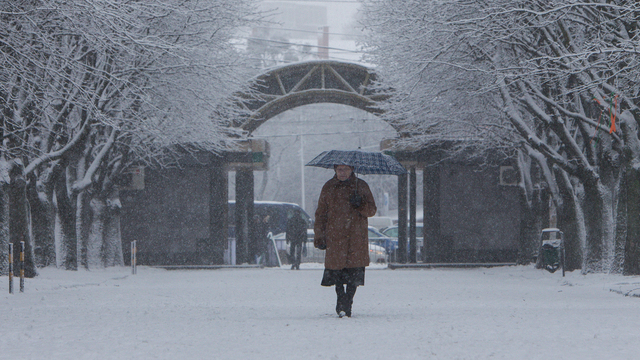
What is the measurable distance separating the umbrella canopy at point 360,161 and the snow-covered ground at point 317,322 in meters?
1.83

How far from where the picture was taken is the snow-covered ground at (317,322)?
7051 mm

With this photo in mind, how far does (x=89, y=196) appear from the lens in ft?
77.0

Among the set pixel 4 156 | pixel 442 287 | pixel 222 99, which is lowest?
pixel 442 287

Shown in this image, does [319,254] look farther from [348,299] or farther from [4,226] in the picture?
[348,299]

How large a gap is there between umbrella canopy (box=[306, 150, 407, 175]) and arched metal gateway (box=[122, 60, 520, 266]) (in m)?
17.2

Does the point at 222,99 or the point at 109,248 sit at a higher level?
the point at 222,99

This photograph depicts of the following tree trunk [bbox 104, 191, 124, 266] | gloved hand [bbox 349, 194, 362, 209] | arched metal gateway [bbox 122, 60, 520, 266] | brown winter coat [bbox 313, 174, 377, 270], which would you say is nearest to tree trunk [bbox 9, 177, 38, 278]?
tree trunk [bbox 104, 191, 124, 266]

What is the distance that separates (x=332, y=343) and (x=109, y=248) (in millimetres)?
18939

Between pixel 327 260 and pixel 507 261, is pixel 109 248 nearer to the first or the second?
pixel 507 261

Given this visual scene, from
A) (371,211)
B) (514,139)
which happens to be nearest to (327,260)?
(371,211)

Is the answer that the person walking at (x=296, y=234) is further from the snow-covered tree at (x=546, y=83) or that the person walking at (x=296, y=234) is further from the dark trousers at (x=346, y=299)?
the dark trousers at (x=346, y=299)

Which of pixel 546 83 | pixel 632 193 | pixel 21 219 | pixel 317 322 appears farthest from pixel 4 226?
pixel 632 193

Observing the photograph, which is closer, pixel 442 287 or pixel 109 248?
pixel 442 287

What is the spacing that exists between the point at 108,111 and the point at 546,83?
9.54 m
